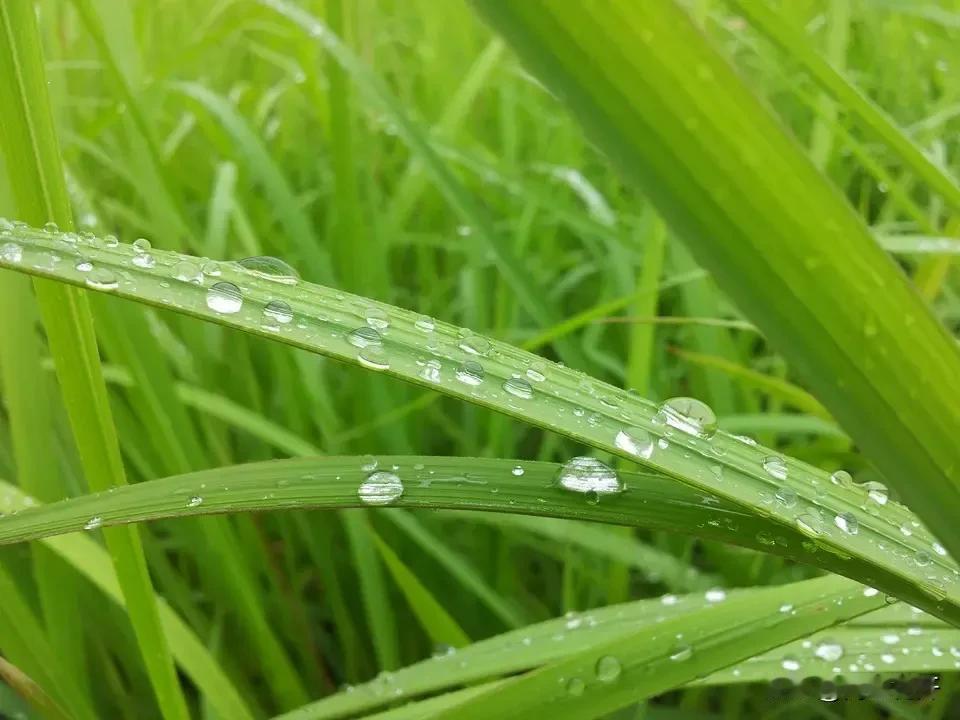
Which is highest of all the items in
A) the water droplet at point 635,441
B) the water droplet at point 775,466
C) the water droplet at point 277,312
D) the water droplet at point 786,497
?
the water droplet at point 277,312

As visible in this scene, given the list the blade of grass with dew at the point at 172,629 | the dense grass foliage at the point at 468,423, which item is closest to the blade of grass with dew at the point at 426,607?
the dense grass foliage at the point at 468,423

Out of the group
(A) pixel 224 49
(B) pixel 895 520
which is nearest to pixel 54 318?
(B) pixel 895 520

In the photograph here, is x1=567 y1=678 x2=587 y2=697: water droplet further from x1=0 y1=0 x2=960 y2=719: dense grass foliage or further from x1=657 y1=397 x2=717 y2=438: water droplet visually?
x1=657 y1=397 x2=717 y2=438: water droplet

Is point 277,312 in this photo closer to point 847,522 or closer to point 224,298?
point 224,298

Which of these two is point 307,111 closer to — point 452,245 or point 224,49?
point 224,49

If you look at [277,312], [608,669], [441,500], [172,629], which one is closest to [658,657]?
[608,669]

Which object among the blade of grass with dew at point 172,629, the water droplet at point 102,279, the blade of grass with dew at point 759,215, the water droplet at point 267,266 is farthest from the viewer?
the blade of grass with dew at point 172,629

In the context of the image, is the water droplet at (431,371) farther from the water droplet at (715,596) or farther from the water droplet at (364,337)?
the water droplet at (715,596)

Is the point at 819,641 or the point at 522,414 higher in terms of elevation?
the point at 522,414

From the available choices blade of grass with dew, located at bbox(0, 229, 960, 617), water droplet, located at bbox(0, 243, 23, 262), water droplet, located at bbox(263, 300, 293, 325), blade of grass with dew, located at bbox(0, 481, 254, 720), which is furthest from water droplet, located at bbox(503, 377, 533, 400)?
blade of grass with dew, located at bbox(0, 481, 254, 720)
